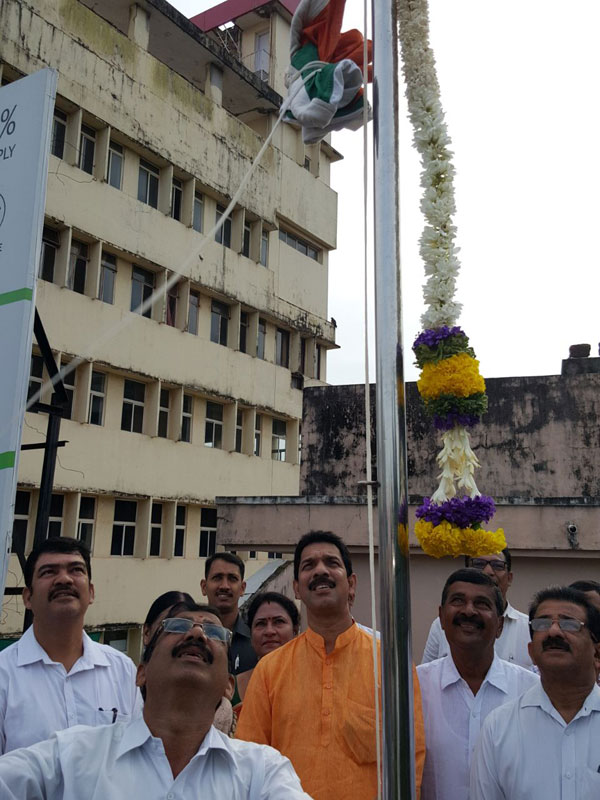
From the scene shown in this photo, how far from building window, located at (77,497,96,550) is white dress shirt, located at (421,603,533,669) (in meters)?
13.2

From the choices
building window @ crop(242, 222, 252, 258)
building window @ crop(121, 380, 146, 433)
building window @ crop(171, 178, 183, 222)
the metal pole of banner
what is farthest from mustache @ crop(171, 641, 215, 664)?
building window @ crop(242, 222, 252, 258)

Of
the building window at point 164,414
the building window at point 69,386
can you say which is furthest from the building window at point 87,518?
the building window at point 164,414

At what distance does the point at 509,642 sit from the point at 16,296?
10.7 ft

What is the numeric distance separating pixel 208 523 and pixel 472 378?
58.6 feet

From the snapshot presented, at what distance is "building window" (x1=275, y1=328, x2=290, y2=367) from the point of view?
23.3m

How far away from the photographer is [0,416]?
3.25 meters

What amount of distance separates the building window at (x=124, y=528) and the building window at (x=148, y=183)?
7.35 meters

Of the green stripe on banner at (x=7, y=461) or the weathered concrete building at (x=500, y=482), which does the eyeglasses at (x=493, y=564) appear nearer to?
the green stripe on banner at (x=7, y=461)

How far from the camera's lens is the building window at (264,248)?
22544 millimetres

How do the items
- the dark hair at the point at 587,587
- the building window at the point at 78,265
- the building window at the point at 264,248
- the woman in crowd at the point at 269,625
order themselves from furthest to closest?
the building window at the point at 264,248
the building window at the point at 78,265
the woman in crowd at the point at 269,625
the dark hair at the point at 587,587

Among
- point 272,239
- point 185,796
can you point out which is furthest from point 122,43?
point 185,796

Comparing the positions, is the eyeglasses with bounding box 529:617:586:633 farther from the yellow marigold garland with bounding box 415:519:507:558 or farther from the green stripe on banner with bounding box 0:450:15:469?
the green stripe on banner with bounding box 0:450:15:469

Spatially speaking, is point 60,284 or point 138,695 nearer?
point 138,695

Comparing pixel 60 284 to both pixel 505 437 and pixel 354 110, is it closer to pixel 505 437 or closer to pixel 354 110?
pixel 505 437
